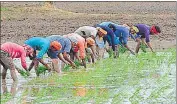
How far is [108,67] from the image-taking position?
1636 cm

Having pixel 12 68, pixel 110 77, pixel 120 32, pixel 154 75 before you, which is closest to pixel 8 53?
pixel 12 68

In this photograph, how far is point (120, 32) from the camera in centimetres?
1916

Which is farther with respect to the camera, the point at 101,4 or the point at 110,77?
the point at 101,4

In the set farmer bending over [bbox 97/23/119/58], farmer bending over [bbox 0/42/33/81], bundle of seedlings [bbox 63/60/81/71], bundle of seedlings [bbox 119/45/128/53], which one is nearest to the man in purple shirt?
bundle of seedlings [bbox 119/45/128/53]

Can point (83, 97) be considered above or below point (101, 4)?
below

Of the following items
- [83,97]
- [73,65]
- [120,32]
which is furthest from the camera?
[120,32]

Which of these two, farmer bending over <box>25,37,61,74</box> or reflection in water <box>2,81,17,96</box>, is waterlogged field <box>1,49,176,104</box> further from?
farmer bending over <box>25,37,61,74</box>

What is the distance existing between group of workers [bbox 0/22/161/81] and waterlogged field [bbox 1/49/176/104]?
1.13 feet

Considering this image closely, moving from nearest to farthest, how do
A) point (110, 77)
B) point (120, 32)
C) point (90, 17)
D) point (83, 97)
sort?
point (83, 97) < point (110, 77) < point (120, 32) < point (90, 17)

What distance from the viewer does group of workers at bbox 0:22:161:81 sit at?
13648mm

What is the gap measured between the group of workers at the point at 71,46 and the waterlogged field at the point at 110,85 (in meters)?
0.34

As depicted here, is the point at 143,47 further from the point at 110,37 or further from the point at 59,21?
the point at 59,21

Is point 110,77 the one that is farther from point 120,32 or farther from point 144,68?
point 120,32

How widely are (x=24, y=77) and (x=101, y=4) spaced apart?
1182 inches
